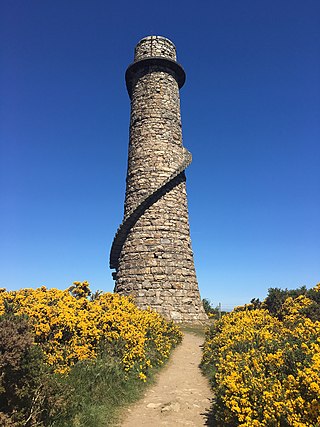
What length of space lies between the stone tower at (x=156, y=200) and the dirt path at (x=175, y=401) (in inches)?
214

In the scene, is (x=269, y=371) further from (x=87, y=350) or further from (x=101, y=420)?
(x=87, y=350)

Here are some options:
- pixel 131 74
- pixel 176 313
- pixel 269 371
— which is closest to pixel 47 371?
pixel 269 371

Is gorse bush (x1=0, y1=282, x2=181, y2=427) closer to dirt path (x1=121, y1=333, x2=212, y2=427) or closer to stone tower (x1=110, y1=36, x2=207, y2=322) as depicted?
dirt path (x1=121, y1=333, x2=212, y2=427)

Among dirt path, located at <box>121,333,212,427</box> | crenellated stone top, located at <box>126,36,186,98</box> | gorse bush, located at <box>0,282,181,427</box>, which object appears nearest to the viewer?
gorse bush, located at <box>0,282,181,427</box>

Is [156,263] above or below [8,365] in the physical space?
above

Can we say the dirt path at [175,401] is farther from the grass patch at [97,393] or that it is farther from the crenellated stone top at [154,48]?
the crenellated stone top at [154,48]

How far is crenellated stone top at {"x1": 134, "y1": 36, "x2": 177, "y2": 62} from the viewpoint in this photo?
1775 centimetres

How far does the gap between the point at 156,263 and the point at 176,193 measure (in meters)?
4.12

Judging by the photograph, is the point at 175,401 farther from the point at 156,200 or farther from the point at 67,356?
the point at 156,200

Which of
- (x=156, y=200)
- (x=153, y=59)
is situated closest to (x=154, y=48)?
(x=153, y=59)

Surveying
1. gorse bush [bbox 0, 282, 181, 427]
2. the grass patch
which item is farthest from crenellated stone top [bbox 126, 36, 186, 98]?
the grass patch

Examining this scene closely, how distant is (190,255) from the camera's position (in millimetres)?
16062

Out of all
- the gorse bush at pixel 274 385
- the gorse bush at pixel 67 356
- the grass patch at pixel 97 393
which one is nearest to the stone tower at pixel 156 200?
the gorse bush at pixel 67 356

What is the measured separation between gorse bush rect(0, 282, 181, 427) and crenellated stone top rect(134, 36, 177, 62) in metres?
14.4
